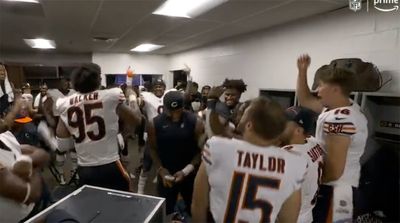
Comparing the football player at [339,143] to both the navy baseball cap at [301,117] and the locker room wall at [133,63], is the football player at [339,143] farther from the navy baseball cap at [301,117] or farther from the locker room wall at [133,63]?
the locker room wall at [133,63]

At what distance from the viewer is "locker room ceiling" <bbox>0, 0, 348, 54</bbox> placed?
3662 millimetres

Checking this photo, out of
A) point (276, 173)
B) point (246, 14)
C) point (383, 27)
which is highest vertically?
point (246, 14)

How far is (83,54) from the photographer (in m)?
10.2

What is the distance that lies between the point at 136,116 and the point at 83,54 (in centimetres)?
905

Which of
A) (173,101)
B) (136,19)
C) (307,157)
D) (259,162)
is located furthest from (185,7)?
(259,162)

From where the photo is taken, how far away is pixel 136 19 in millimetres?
4566

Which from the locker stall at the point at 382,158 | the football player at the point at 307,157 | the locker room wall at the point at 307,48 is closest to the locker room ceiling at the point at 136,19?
the locker room wall at the point at 307,48

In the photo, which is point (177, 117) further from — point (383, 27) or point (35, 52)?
point (35, 52)

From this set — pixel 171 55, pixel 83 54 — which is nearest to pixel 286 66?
pixel 171 55

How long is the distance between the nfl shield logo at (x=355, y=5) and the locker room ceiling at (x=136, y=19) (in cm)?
11

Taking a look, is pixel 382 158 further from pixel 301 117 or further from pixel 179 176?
pixel 179 176

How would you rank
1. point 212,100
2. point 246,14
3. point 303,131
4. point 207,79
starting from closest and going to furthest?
point 303,131, point 212,100, point 246,14, point 207,79

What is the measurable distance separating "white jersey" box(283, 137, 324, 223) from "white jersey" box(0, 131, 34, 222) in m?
1.24

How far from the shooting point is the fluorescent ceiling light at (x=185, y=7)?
367 centimetres
